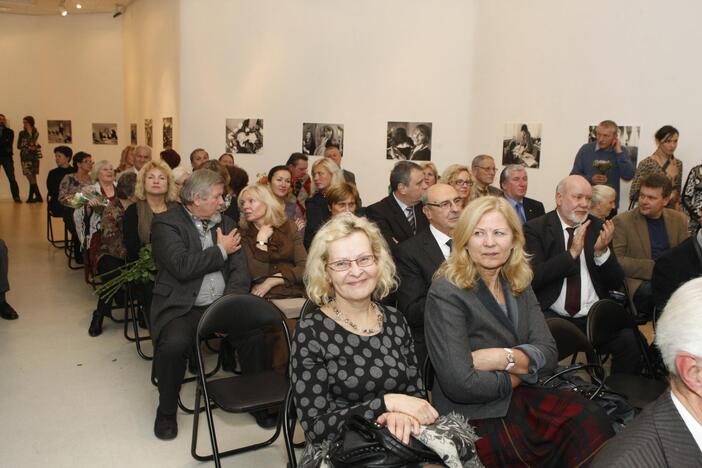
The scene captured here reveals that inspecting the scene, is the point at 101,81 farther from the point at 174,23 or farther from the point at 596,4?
the point at 596,4

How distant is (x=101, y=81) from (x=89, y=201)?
11060 millimetres

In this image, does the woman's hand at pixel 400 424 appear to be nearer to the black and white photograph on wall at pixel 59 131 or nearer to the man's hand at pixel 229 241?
the man's hand at pixel 229 241

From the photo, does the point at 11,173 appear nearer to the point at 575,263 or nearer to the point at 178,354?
the point at 178,354

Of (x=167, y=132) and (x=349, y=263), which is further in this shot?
(x=167, y=132)

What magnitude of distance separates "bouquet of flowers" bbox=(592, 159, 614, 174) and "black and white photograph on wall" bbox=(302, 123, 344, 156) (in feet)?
13.6

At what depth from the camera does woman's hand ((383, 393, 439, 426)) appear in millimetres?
2248

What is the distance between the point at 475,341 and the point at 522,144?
6032 mm

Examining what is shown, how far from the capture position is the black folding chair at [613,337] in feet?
10.6

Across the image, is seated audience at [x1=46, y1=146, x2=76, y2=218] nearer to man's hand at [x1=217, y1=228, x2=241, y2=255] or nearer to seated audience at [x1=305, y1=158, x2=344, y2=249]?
seated audience at [x1=305, y1=158, x2=344, y2=249]

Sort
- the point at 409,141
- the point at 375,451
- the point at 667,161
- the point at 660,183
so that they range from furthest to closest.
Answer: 1. the point at 409,141
2. the point at 667,161
3. the point at 660,183
4. the point at 375,451

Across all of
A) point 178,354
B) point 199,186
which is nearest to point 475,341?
point 178,354

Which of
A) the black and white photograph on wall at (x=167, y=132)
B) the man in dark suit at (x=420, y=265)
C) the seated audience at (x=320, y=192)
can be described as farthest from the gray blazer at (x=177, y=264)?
the black and white photograph on wall at (x=167, y=132)

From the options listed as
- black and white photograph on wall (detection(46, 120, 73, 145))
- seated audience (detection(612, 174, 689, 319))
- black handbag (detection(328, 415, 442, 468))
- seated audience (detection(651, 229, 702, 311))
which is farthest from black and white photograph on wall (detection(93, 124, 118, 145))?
black handbag (detection(328, 415, 442, 468))

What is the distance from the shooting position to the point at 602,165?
22.9 ft
